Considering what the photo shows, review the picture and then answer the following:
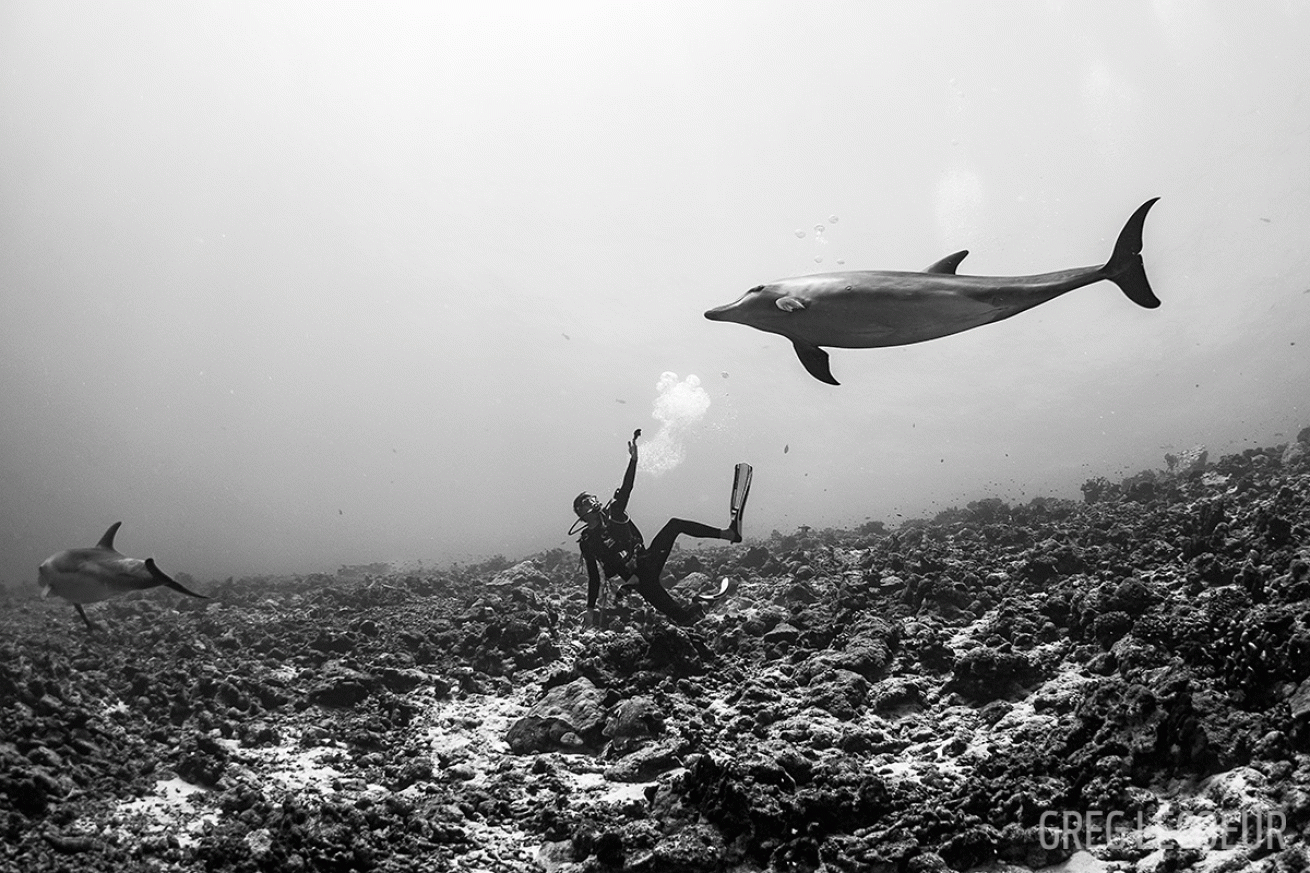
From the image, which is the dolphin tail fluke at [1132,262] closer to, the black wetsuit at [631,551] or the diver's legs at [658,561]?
the black wetsuit at [631,551]

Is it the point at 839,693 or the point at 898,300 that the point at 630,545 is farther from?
the point at 898,300

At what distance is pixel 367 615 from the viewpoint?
10.6 metres

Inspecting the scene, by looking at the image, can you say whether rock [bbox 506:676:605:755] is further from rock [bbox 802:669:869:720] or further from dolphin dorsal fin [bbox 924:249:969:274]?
dolphin dorsal fin [bbox 924:249:969:274]

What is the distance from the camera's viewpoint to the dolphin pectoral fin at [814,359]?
273 centimetres

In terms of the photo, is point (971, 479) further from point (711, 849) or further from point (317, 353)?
point (711, 849)

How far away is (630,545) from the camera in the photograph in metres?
8.15

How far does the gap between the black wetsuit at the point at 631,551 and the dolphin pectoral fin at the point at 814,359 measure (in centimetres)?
472

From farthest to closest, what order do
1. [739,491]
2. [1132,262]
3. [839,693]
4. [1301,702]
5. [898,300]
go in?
[739,491]
[839,693]
[1301,702]
[1132,262]
[898,300]

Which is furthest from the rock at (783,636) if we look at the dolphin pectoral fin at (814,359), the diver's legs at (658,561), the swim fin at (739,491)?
the dolphin pectoral fin at (814,359)

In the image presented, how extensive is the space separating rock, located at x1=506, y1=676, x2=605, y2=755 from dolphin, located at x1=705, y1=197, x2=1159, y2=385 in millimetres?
4519

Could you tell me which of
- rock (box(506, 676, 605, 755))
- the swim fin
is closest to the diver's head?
the swim fin

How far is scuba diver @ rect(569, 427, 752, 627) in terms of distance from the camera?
7.61 metres

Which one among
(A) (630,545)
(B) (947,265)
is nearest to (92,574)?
(A) (630,545)

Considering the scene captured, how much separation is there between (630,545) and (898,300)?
21.1ft
